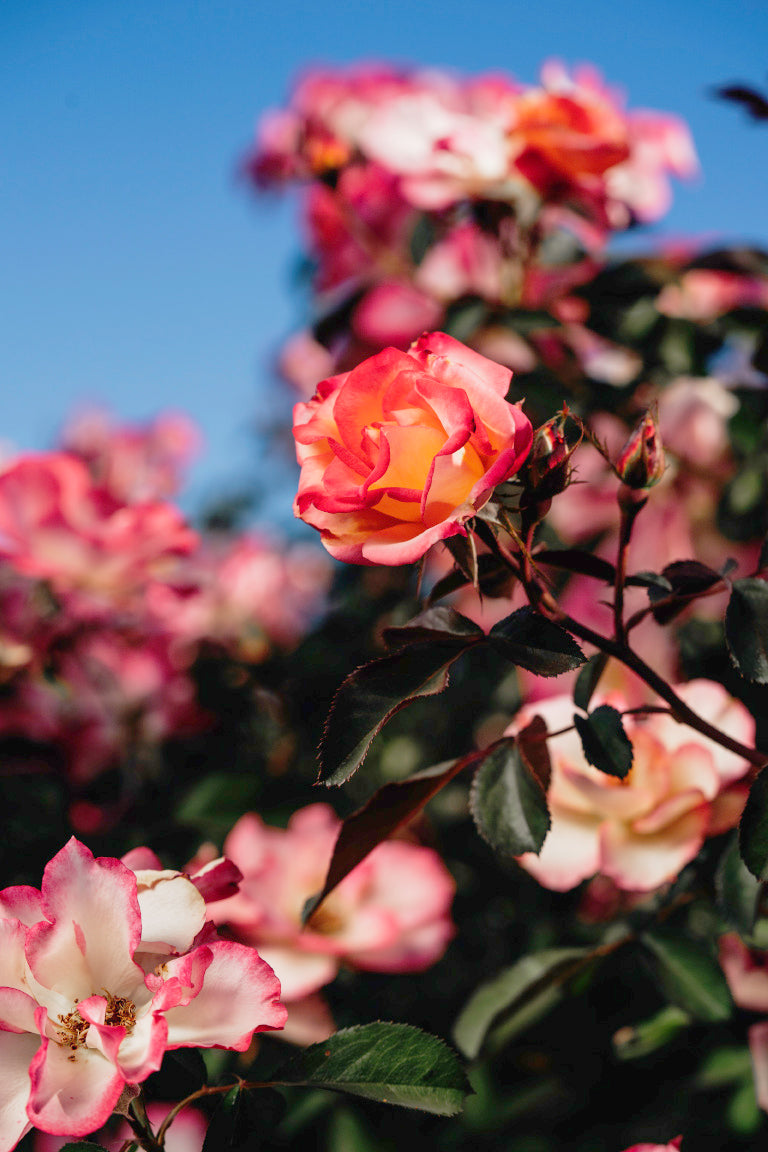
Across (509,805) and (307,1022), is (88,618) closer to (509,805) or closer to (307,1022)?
(307,1022)

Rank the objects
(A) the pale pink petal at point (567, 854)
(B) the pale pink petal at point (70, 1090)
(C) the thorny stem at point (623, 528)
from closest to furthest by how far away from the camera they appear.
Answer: (B) the pale pink petal at point (70, 1090) < (C) the thorny stem at point (623, 528) < (A) the pale pink petal at point (567, 854)

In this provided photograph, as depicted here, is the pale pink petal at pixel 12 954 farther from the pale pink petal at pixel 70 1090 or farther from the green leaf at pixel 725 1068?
the green leaf at pixel 725 1068

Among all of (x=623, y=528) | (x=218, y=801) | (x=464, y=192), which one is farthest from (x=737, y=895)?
(x=464, y=192)

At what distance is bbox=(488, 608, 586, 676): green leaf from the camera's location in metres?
0.42

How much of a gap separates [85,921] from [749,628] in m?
0.36

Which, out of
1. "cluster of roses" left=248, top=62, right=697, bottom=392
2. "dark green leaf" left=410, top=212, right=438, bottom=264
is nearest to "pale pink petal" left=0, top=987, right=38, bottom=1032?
"cluster of roses" left=248, top=62, right=697, bottom=392

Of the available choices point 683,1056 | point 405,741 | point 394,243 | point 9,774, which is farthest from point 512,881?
point 394,243

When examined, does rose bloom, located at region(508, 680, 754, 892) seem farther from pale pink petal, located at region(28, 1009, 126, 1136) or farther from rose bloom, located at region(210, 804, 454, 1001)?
pale pink petal, located at region(28, 1009, 126, 1136)

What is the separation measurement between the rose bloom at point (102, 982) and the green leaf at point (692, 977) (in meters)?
0.37

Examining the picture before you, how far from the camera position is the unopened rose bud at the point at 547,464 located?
16.3 inches

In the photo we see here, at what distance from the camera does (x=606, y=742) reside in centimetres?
50

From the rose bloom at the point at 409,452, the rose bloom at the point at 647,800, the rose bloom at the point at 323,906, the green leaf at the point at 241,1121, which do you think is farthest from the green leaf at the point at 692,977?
the rose bloom at the point at 409,452

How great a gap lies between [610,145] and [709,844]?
0.76 meters

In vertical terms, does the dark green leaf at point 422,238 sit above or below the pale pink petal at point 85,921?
above
